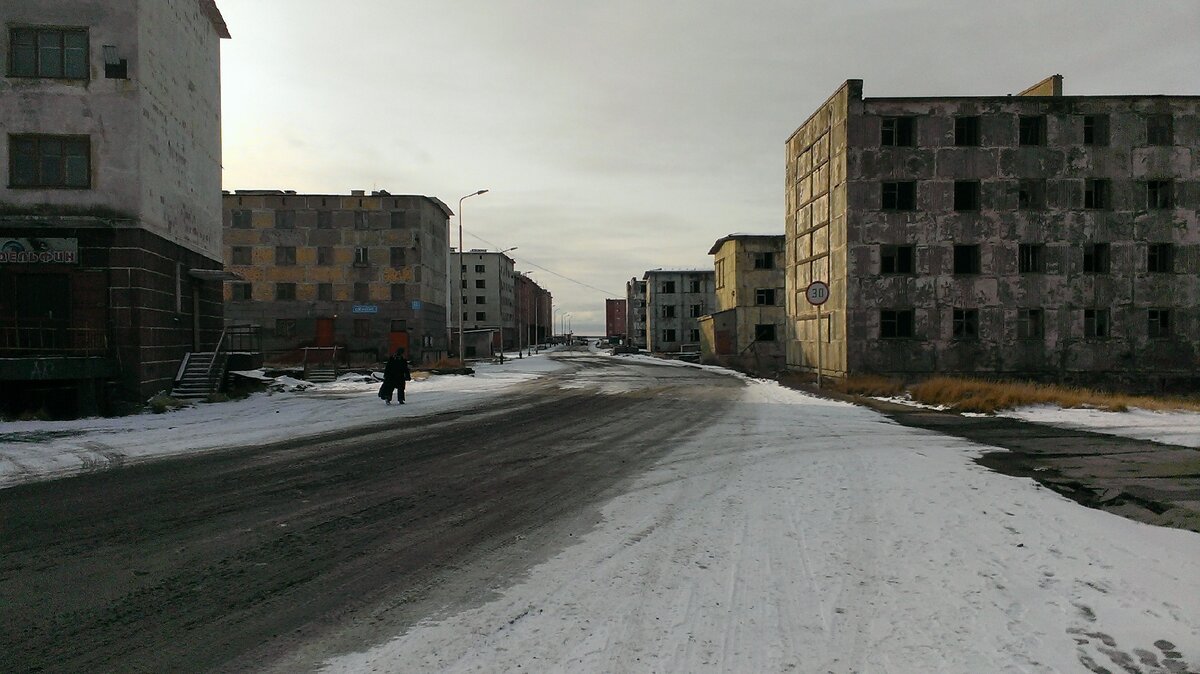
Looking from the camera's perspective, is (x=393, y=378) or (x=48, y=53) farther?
(x=393, y=378)

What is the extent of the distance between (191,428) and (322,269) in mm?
36275

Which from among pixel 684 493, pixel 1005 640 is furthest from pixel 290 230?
pixel 1005 640

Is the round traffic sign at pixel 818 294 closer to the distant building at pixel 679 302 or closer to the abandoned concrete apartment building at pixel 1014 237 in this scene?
the abandoned concrete apartment building at pixel 1014 237

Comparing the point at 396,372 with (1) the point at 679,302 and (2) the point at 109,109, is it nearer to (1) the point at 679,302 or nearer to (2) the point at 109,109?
(2) the point at 109,109

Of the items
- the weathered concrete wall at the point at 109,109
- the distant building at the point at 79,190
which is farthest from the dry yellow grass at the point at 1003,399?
the weathered concrete wall at the point at 109,109


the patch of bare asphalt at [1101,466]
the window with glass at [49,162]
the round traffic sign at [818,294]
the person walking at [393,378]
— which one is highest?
the window with glass at [49,162]

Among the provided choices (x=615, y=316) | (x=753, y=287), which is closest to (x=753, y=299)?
(x=753, y=287)

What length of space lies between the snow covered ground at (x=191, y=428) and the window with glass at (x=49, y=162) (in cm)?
677

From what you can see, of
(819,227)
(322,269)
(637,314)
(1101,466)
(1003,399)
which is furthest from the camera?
(637,314)

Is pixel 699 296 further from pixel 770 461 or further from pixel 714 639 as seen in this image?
pixel 714 639

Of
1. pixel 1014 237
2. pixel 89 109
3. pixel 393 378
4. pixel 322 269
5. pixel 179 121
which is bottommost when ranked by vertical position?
pixel 393 378

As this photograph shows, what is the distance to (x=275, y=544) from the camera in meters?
5.35

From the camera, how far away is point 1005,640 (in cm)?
347

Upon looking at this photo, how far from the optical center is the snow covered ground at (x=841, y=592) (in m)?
Result: 3.32
